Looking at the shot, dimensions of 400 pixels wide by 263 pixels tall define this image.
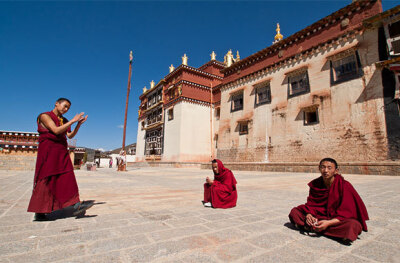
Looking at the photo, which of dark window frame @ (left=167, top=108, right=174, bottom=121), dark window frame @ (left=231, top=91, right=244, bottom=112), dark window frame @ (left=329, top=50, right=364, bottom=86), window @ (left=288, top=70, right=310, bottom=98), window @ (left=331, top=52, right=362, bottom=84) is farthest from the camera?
dark window frame @ (left=167, top=108, right=174, bottom=121)

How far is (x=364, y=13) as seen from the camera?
11.6m

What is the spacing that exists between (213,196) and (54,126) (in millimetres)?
2505

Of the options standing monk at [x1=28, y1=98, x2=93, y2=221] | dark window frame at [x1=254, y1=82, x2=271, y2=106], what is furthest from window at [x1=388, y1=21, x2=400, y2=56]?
standing monk at [x1=28, y1=98, x2=93, y2=221]

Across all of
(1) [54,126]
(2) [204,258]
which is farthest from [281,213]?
(1) [54,126]

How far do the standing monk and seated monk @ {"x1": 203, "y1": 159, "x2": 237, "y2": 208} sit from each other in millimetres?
1902

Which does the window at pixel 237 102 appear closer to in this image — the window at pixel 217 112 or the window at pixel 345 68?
the window at pixel 217 112

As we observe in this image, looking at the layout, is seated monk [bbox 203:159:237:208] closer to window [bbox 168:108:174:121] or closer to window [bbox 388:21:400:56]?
window [bbox 388:21:400:56]

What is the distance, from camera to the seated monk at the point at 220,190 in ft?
10.9

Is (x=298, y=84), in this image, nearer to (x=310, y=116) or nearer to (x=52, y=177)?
(x=310, y=116)

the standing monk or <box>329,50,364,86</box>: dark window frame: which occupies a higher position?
<box>329,50,364,86</box>: dark window frame

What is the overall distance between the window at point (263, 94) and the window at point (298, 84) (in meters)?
1.74

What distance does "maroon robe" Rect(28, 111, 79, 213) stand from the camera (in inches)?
101

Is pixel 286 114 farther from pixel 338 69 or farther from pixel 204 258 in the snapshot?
pixel 204 258

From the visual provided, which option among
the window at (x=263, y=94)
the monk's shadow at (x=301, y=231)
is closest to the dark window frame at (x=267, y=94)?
the window at (x=263, y=94)
